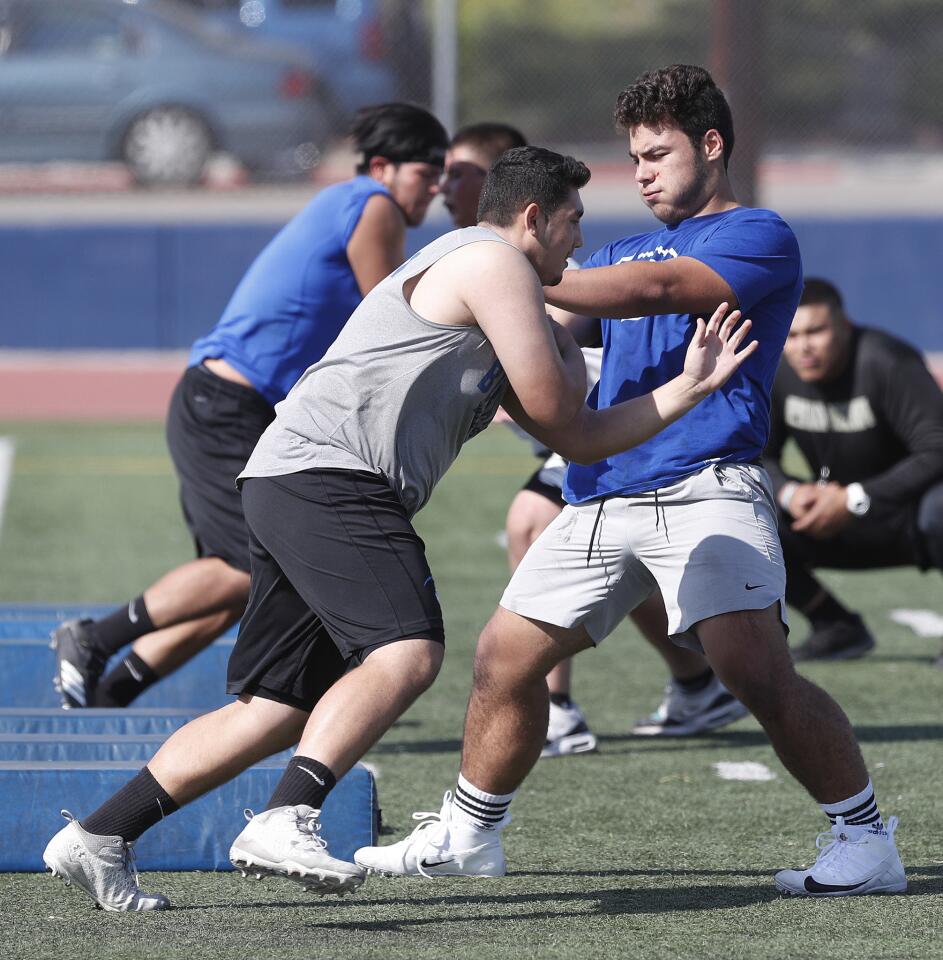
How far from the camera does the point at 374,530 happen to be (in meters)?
3.61

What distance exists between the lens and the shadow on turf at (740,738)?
5.59m

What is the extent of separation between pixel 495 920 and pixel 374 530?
2.95 ft

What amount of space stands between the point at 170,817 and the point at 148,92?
1406 cm

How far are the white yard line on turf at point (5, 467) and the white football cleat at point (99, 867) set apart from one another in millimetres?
6337

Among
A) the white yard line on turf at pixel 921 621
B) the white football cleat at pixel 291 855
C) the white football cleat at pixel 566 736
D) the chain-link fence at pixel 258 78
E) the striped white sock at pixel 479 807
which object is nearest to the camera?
the white football cleat at pixel 291 855

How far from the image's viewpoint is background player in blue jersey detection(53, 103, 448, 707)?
17.1 ft

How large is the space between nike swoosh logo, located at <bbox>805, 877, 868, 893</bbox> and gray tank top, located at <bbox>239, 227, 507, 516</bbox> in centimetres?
124

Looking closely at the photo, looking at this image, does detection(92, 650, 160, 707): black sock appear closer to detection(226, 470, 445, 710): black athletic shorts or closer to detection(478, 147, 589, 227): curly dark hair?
detection(226, 470, 445, 710): black athletic shorts

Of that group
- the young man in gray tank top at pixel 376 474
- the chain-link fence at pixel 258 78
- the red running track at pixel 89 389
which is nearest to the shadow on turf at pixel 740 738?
the young man in gray tank top at pixel 376 474

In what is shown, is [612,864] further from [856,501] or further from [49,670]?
[856,501]

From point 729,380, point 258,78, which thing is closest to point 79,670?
point 729,380

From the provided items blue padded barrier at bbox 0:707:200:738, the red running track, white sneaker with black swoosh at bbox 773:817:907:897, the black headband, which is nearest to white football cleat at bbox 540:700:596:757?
blue padded barrier at bbox 0:707:200:738

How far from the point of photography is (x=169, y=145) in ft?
56.2

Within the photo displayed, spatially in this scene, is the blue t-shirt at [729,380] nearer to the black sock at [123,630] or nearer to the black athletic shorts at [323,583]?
the black athletic shorts at [323,583]
